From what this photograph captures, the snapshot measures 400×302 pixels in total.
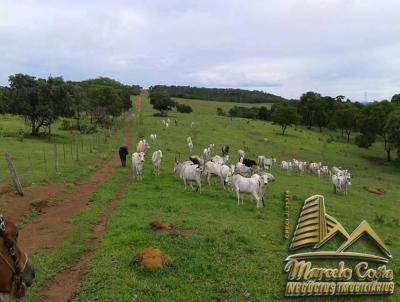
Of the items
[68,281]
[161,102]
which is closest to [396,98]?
[161,102]

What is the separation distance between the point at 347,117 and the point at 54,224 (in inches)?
2773

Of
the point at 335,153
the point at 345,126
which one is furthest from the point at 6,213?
the point at 345,126

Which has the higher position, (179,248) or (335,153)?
(179,248)

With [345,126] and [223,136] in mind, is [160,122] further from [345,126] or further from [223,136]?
[345,126]

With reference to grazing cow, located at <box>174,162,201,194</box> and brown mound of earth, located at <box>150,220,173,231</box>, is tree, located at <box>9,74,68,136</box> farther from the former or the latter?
brown mound of earth, located at <box>150,220,173,231</box>

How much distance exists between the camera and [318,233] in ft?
35.9

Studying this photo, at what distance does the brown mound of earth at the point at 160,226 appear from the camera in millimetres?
15852

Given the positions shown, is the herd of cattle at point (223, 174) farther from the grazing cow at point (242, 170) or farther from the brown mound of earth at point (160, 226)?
the brown mound of earth at point (160, 226)

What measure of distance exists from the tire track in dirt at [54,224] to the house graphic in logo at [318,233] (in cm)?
812

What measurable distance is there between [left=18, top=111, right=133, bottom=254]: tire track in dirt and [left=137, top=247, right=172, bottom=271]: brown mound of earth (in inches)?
147

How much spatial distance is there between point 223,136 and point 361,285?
53158mm

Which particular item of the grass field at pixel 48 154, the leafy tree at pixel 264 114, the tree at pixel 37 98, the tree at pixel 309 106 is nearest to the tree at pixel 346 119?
the tree at pixel 309 106

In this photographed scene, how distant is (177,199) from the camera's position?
2192 cm

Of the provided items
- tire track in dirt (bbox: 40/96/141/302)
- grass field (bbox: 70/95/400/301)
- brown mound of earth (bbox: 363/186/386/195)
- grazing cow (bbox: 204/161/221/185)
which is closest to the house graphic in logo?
grass field (bbox: 70/95/400/301)
